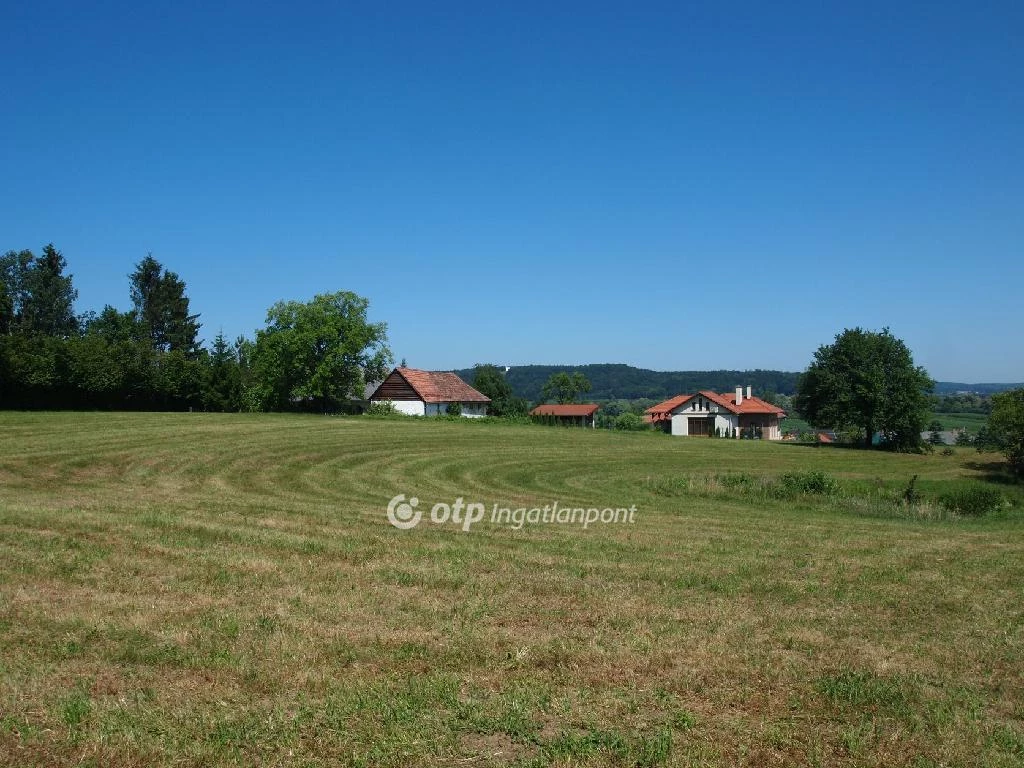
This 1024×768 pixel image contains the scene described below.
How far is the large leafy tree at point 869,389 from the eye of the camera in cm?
6725

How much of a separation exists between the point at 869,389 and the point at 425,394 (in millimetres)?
40743

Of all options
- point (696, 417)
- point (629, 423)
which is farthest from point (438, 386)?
point (696, 417)

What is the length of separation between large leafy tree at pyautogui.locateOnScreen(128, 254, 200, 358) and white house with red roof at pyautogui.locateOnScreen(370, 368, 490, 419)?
32.2m

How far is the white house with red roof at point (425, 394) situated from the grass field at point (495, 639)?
6012cm

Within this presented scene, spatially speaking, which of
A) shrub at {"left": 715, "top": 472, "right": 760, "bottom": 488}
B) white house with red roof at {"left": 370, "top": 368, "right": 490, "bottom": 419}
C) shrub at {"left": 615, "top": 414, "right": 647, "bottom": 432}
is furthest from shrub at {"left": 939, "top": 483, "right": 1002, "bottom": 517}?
shrub at {"left": 615, "top": 414, "right": 647, "bottom": 432}

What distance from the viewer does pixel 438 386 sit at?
8262 cm

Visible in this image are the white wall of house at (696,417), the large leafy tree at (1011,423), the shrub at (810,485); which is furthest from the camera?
the white wall of house at (696,417)

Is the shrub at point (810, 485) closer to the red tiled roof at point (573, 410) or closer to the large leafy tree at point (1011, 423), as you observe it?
the large leafy tree at point (1011, 423)

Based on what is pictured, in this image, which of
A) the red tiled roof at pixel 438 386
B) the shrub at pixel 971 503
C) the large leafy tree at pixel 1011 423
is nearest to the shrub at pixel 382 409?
the red tiled roof at pixel 438 386

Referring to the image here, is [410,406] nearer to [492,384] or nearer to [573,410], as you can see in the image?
[492,384]

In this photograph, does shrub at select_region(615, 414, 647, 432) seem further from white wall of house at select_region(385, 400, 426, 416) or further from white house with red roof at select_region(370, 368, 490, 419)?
white wall of house at select_region(385, 400, 426, 416)

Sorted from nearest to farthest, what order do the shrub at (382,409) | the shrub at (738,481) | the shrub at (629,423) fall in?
1. the shrub at (738,481)
2. the shrub at (382,409)
3. the shrub at (629,423)

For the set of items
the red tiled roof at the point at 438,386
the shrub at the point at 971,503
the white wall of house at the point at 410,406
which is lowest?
the shrub at the point at 971,503

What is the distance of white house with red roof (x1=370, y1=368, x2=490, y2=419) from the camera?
260 ft
